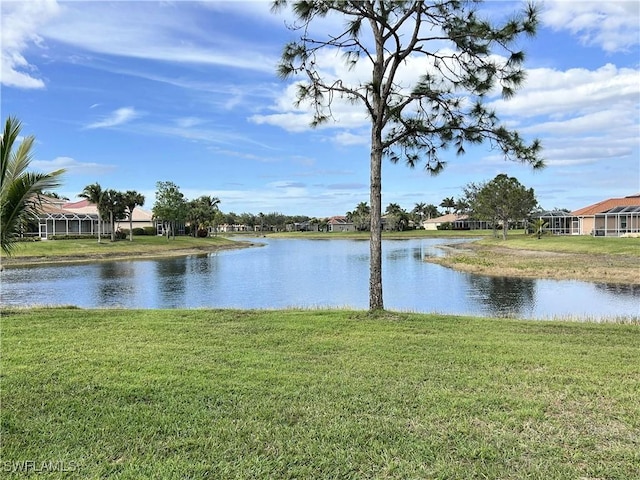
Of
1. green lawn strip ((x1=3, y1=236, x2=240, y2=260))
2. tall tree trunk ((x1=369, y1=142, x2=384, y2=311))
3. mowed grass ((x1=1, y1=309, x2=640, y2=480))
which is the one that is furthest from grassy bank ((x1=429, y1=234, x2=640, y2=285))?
green lawn strip ((x1=3, y1=236, x2=240, y2=260))

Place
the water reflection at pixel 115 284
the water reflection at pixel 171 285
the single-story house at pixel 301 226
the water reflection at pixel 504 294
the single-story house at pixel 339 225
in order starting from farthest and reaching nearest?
the single-story house at pixel 301 226, the single-story house at pixel 339 225, the water reflection at pixel 115 284, the water reflection at pixel 171 285, the water reflection at pixel 504 294

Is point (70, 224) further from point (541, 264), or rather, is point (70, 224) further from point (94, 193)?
point (541, 264)

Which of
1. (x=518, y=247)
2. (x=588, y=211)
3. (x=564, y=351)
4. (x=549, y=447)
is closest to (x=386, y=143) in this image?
(x=564, y=351)

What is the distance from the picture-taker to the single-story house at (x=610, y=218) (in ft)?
165

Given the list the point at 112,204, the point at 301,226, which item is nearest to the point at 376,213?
the point at 112,204

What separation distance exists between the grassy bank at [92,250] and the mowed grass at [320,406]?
106 ft

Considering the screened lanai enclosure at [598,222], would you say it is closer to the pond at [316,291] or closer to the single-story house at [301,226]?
the pond at [316,291]

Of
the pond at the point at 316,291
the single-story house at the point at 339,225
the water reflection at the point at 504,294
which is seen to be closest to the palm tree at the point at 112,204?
the pond at the point at 316,291

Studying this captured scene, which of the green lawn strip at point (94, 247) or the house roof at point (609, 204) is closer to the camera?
the green lawn strip at point (94, 247)

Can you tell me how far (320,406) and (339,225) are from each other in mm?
126036

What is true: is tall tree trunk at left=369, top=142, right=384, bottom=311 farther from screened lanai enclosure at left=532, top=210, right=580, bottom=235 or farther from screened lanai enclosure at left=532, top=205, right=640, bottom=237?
screened lanai enclosure at left=532, top=210, right=580, bottom=235

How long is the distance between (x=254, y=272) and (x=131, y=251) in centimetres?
2181

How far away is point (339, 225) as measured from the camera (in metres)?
130

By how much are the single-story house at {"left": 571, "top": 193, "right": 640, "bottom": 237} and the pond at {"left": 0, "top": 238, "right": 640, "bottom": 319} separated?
30.1 metres
